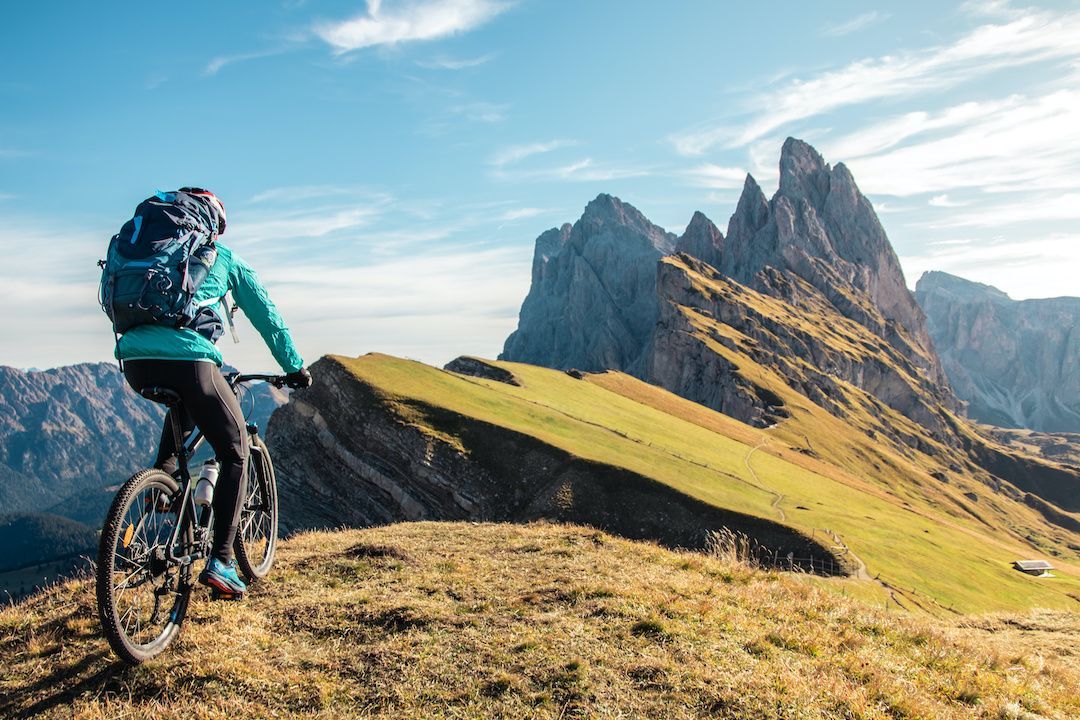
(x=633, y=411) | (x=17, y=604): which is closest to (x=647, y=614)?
(x=17, y=604)

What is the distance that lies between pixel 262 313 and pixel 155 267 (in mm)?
1710

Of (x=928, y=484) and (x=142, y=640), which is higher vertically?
(x=142, y=640)

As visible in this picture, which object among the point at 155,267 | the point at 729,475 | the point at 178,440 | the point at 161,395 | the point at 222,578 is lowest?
the point at 729,475

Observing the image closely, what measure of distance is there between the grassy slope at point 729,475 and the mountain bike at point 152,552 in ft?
123

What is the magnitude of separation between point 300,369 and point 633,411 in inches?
2816

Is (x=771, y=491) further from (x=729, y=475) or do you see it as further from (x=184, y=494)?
(x=184, y=494)

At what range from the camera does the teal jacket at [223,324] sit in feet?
24.0

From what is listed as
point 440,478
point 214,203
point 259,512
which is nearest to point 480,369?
point 440,478

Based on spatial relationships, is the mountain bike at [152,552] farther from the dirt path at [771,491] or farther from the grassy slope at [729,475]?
the dirt path at [771,491]

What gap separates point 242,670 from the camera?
7066 mm

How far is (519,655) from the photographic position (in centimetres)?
770

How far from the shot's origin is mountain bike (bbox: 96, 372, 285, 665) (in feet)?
21.8

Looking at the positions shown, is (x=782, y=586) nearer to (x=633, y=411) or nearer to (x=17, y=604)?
(x=17, y=604)

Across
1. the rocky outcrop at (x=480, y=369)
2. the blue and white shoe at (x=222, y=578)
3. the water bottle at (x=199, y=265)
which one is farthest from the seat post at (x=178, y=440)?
the rocky outcrop at (x=480, y=369)
